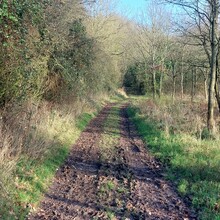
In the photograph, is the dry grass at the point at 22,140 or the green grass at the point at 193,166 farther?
the green grass at the point at 193,166

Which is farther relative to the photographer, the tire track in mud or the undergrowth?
the tire track in mud

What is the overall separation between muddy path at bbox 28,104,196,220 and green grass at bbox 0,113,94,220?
0.20 metres

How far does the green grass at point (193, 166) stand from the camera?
21.5 ft

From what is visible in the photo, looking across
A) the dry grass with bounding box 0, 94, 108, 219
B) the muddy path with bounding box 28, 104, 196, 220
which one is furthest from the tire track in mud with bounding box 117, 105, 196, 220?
the dry grass with bounding box 0, 94, 108, 219

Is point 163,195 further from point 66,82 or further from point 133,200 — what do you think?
point 66,82

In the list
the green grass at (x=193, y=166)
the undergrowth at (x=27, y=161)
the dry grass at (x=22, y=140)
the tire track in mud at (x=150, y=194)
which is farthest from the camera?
the green grass at (x=193, y=166)

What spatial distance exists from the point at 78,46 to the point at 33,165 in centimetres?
1143

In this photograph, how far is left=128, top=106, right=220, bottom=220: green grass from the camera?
6538mm

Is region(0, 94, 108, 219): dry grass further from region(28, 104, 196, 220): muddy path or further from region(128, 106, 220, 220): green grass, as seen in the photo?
region(128, 106, 220, 220): green grass

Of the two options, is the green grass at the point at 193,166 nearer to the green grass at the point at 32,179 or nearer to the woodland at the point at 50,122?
the woodland at the point at 50,122

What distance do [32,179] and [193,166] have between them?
4500 mm

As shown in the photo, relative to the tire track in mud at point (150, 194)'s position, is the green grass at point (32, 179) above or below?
above

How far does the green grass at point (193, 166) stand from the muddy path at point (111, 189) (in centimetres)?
31

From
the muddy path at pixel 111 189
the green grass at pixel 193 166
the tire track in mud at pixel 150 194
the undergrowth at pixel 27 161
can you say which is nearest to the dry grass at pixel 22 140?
the undergrowth at pixel 27 161
